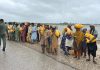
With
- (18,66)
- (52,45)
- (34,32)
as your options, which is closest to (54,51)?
(52,45)

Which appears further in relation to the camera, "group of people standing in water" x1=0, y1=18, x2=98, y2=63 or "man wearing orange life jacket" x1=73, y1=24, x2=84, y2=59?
"man wearing orange life jacket" x1=73, y1=24, x2=84, y2=59

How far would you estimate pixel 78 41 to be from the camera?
16.1 meters

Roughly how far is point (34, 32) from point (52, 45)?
792 centimetres

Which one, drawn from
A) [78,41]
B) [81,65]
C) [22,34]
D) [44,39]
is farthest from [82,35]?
[22,34]

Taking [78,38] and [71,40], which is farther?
[71,40]

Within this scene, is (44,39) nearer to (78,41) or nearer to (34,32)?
(78,41)

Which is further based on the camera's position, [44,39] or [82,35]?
[44,39]

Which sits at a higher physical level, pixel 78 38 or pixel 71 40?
pixel 78 38

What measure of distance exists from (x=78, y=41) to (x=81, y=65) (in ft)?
6.63

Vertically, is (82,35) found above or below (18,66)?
above

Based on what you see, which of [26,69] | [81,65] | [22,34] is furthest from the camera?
[22,34]

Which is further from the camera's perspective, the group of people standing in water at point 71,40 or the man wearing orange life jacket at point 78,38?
the man wearing orange life jacket at point 78,38

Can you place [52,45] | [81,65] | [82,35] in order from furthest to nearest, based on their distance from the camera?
1. [52,45]
2. [82,35]
3. [81,65]

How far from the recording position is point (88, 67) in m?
13.8
